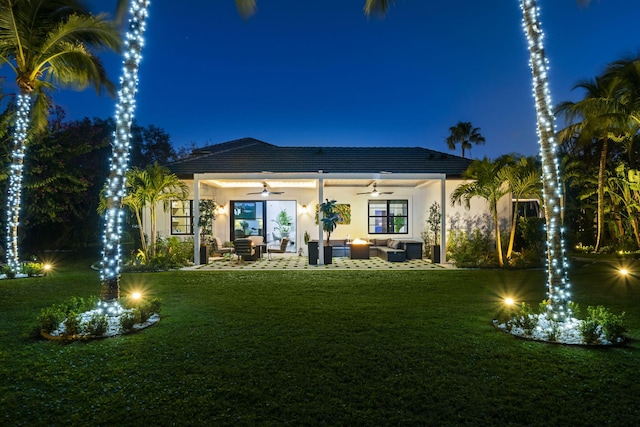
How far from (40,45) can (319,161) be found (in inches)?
346

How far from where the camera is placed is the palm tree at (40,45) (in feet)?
30.7

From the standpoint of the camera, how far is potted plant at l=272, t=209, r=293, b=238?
16.8 meters

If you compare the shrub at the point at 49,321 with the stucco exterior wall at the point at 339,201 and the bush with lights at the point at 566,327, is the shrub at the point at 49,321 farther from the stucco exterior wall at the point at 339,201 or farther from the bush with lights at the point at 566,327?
the stucco exterior wall at the point at 339,201

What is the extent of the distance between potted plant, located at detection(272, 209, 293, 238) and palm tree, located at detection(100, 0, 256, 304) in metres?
10.9

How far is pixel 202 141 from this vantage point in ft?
133

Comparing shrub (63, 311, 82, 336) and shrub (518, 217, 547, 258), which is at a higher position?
shrub (518, 217, 547, 258)

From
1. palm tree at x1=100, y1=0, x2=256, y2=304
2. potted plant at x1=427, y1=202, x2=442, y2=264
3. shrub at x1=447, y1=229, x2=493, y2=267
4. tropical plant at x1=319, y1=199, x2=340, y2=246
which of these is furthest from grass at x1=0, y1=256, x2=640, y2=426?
potted plant at x1=427, y1=202, x2=442, y2=264

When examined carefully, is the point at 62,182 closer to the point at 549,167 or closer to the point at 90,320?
the point at 90,320

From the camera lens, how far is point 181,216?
50.0 feet

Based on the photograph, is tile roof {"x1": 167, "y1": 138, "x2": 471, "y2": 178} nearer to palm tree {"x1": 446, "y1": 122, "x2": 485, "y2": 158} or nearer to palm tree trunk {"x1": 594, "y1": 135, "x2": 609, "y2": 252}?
palm tree trunk {"x1": 594, "y1": 135, "x2": 609, "y2": 252}

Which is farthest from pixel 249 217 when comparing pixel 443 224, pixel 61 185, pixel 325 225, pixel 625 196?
pixel 625 196

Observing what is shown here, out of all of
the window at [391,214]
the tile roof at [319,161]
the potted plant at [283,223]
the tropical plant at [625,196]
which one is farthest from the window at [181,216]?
the tropical plant at [625,196]

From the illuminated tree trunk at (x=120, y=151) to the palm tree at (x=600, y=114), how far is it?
1565cm

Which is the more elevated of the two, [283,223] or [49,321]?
[283,223]
